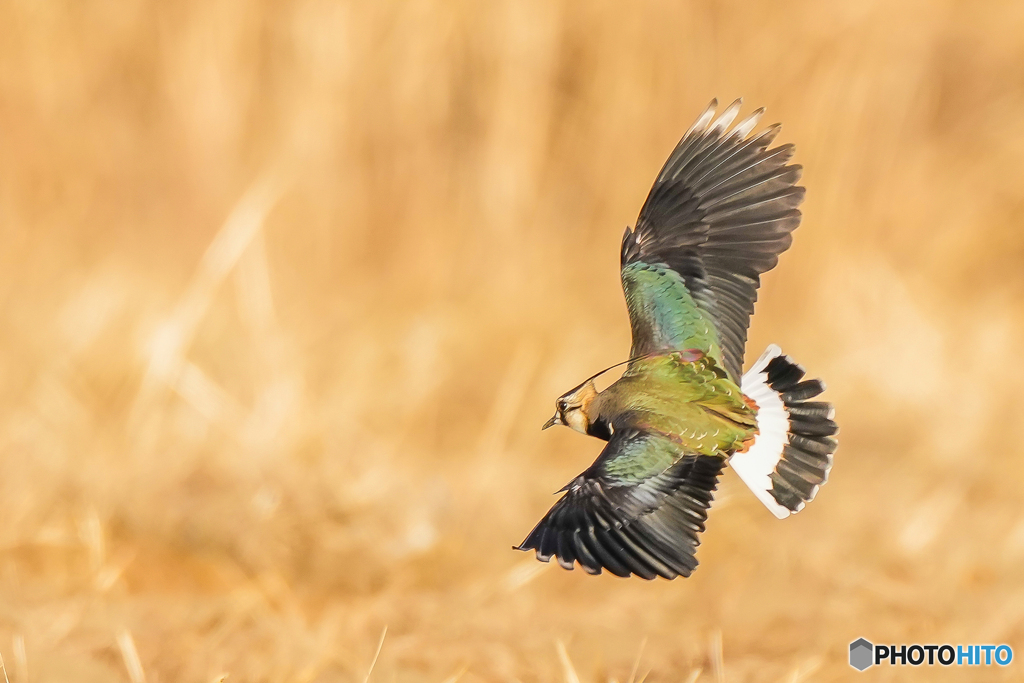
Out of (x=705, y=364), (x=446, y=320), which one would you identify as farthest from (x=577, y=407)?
(x=446, y=320)

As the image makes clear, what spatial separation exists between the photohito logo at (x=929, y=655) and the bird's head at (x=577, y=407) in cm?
140

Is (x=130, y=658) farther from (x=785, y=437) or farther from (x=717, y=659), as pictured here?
(x=785, y=437)

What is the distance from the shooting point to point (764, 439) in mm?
1985

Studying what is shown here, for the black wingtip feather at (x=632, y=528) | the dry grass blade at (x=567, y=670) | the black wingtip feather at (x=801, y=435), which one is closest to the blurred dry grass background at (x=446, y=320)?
the dry grass blade at (x=567, y=670)

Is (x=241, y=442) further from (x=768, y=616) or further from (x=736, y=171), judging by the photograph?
(x=736, y=171)

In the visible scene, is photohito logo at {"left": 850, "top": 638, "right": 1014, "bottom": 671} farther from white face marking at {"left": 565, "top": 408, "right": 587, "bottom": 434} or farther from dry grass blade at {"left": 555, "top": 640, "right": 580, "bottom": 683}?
white face marking at {"left": 565, "top": 408, "right": 587, "bottom": 434}

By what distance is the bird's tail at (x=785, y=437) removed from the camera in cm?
197

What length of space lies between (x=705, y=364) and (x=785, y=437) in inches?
7.8

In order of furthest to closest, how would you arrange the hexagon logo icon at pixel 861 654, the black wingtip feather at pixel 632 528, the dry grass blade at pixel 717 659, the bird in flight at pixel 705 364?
the hexagon logo icon at pixel 861 654, the dry grass blade at pixel 717 659, the bird in flight at pixel 705 364, the black wingtip feather at pixel 632 528

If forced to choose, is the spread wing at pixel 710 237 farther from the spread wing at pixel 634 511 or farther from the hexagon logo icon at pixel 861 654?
the hexagon logo icon at pixel 861 654

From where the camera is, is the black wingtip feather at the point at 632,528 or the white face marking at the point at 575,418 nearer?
the black wingtip feather at the point at 632,528

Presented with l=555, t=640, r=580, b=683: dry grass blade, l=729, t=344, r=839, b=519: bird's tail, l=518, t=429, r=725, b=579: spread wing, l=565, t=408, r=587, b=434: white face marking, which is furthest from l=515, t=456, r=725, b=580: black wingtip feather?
l=555, t=640, r=580, b=683: dry grass blade

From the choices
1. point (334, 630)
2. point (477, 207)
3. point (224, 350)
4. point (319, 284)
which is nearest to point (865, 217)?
point (477, 207)

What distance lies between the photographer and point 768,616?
316 centimetres
